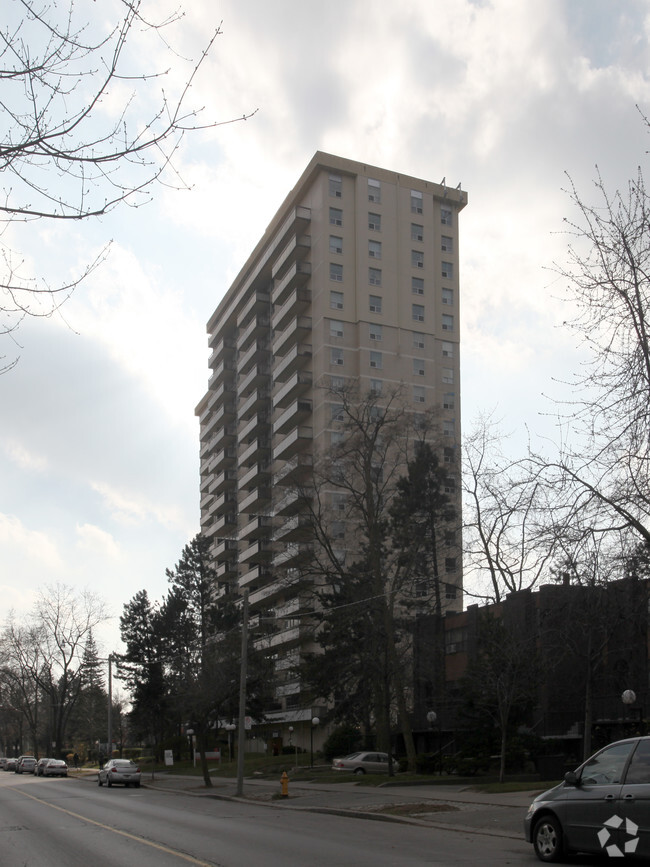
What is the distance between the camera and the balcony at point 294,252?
76875 mm

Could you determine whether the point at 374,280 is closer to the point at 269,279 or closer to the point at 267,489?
the point at 269,279

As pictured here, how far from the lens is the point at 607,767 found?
471 inches

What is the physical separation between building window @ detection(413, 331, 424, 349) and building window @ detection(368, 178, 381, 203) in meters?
12.0

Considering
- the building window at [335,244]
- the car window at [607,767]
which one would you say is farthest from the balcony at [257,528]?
the car window at [607,767]

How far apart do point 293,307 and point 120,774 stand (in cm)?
4273

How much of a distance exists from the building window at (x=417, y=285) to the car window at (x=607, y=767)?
66.3 meters

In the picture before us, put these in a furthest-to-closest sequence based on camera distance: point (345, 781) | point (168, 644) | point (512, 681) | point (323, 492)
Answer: point (168, 644), point (323, 492), point (345, 781), point (512, 681)

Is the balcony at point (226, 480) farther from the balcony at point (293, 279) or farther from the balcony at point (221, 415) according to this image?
the balcony at point (293, 279)

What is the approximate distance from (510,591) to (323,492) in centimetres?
2299

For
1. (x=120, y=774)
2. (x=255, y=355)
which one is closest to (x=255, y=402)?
(x=255, y=355)

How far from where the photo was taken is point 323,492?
6481 centimetres

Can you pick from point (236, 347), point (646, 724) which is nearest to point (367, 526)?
point (646, 724)

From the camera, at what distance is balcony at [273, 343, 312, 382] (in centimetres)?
7479

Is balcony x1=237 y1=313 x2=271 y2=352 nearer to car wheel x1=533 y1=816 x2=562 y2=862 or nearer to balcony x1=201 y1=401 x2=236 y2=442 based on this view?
balcony x1=201 y1=401 x2=236 y2=442
